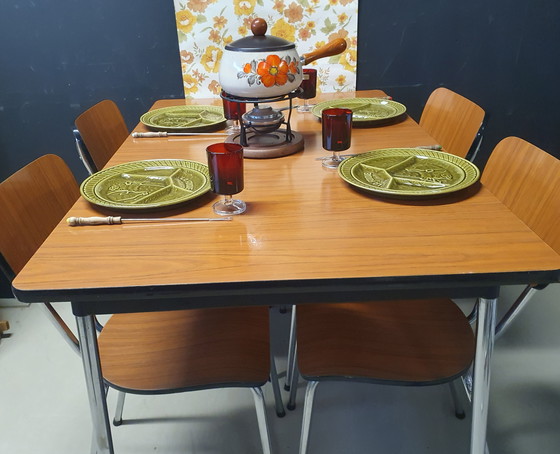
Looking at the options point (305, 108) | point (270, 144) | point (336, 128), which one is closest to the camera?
point (336, 128)

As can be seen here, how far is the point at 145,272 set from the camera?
837 millimetres

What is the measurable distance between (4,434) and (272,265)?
3.75ft

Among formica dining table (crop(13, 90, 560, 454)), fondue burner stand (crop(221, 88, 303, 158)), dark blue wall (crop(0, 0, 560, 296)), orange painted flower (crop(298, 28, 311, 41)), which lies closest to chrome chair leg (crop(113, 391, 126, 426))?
formica dining table (crop(13, 90, 560, 454))

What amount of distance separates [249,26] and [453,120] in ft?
2.85

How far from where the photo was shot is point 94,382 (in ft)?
3.20

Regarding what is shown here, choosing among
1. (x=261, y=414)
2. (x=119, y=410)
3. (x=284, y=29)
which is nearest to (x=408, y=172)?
(x=261, y=414)

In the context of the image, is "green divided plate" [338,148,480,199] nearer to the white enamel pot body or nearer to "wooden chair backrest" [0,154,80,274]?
the white enamel pot body

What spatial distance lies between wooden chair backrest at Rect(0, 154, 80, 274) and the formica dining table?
0.39ft

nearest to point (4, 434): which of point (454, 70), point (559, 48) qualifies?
point (454, 70)

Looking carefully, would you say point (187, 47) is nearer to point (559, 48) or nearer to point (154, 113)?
point (154, 113)

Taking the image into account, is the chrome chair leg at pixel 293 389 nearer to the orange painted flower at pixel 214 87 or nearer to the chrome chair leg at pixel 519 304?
the chrome chair leg at pixel 519 304

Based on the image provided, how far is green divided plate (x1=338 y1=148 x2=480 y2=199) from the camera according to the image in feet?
3.52

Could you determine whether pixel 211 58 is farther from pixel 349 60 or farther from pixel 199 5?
pixel 349 60

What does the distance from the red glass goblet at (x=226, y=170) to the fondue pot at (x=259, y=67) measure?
0.95ft
